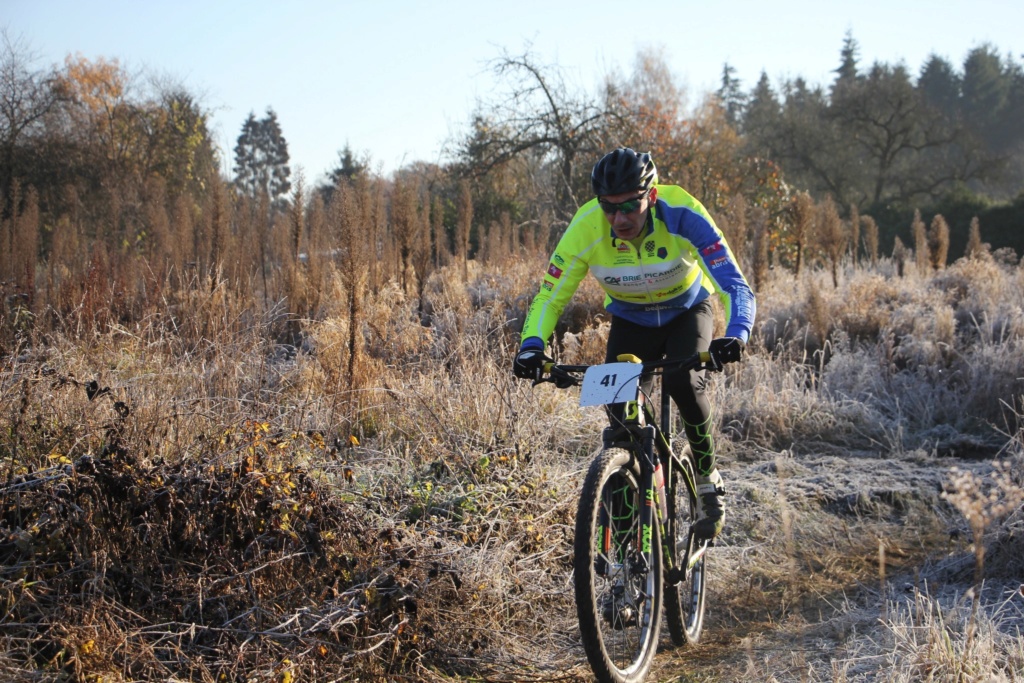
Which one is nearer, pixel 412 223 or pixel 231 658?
pixel 231 658

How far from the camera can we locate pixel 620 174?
3863 millimetres

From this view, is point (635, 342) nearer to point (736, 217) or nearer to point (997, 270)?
point (736, 217)

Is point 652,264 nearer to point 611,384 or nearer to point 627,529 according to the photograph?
point 611,384

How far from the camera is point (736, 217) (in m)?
11.6

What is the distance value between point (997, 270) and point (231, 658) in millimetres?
12149

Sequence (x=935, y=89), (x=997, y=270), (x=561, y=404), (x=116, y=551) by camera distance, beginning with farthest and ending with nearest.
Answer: (x=935, y=89) < (x=997, y=270) < (x=561, y=404) < (x=116, y=551)

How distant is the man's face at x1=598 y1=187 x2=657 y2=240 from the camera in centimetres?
393

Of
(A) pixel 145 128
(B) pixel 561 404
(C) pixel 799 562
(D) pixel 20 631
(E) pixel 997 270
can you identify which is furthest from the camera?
(A) pixel 145 128

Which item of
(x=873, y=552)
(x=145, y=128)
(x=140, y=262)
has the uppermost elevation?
(x=145, y=128)

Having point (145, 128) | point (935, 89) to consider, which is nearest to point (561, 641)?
point (145, 128)

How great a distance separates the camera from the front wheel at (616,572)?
3.18m

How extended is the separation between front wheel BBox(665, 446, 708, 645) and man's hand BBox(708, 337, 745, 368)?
717 mm

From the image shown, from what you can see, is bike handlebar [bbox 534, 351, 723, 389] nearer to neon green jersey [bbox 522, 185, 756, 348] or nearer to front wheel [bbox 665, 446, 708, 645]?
neon green jersey [bbox 522, 185, 756, 348]

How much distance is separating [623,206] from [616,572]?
154 centimetres
